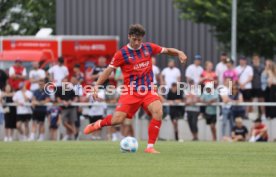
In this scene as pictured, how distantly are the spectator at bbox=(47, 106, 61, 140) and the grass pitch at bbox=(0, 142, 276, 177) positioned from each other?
7351mm

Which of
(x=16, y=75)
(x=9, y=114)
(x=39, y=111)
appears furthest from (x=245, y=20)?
(x=9, y=114)

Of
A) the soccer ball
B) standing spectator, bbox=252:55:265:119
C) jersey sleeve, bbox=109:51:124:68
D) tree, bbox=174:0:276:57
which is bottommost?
the soccer ball

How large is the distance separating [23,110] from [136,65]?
1007 cm

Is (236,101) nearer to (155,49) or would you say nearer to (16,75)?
(16,75)

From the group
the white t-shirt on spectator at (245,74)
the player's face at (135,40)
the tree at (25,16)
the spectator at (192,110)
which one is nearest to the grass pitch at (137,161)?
the player's face at (135,40)

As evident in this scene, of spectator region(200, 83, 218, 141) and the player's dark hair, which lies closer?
the player's dark hair

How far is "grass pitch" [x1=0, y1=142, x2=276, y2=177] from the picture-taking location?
Answer: 12.1m

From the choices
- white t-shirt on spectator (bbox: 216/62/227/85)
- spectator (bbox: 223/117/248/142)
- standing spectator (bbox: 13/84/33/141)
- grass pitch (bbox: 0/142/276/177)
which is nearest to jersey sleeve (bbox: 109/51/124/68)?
grass pitch (bbox: 0/142/276/177)

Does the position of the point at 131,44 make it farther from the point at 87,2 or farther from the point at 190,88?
the point at 87,2

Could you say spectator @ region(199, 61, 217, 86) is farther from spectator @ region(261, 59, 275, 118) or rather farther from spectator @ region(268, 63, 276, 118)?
spectator @ region(268, 63, 276, 118)

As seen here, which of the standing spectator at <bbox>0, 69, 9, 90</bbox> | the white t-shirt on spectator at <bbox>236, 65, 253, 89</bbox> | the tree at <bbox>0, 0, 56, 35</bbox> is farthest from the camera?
the tree at <bbox>0, 0, 56, 35</bbox>

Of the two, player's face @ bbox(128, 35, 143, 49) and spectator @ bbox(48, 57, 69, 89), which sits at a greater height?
player's face @ bbox(128, 35, 143, 49)

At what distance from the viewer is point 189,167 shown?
12.9 metres

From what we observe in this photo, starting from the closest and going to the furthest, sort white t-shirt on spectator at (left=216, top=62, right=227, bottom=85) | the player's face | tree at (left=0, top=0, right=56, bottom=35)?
the player's face < white t-shirt on spectator at (left=216, top=62, right=227, bottom=85) < tree at (left=0, top=0, right=56, bottom=35)
